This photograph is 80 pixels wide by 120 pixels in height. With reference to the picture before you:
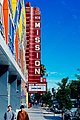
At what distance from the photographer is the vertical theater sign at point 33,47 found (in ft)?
160

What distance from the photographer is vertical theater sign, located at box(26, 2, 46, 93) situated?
48.7 metres

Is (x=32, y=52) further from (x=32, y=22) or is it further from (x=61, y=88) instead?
(x=61, y=88)

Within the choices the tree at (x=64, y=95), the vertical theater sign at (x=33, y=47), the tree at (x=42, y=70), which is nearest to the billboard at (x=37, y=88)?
the vertical theater sign at (x=33, y=47)

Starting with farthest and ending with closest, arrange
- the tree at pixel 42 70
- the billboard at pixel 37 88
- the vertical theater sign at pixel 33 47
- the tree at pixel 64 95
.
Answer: the tree at pixel 42 70
the billboard at pixel 37 88
the vertical theater sign at pixel 33 47
the tree at pixel 64 95

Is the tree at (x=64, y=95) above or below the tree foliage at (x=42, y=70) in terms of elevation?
below

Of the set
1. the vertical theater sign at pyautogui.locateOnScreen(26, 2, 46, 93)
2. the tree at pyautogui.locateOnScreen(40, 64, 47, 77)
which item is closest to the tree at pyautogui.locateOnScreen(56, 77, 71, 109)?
the vertical theater sign at pyautogui.locateOnScreen(26, 2, 46, 93)

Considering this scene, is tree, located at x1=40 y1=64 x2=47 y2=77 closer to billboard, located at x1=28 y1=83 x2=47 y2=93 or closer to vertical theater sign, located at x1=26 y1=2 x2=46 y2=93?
billboard, located at x1=28 y1=83 x2=47 y2=93

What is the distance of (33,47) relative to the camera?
162 feet

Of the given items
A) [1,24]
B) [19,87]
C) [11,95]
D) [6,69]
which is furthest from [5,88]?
[19,87]

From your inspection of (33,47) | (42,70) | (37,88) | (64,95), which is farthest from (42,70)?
(64,95)

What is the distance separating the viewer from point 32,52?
4972cm

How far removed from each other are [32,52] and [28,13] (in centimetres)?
529

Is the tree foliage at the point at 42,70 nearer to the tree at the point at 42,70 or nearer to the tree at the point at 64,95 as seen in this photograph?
the tree at the point at 42,70

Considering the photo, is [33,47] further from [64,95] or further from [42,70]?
[42,70]
